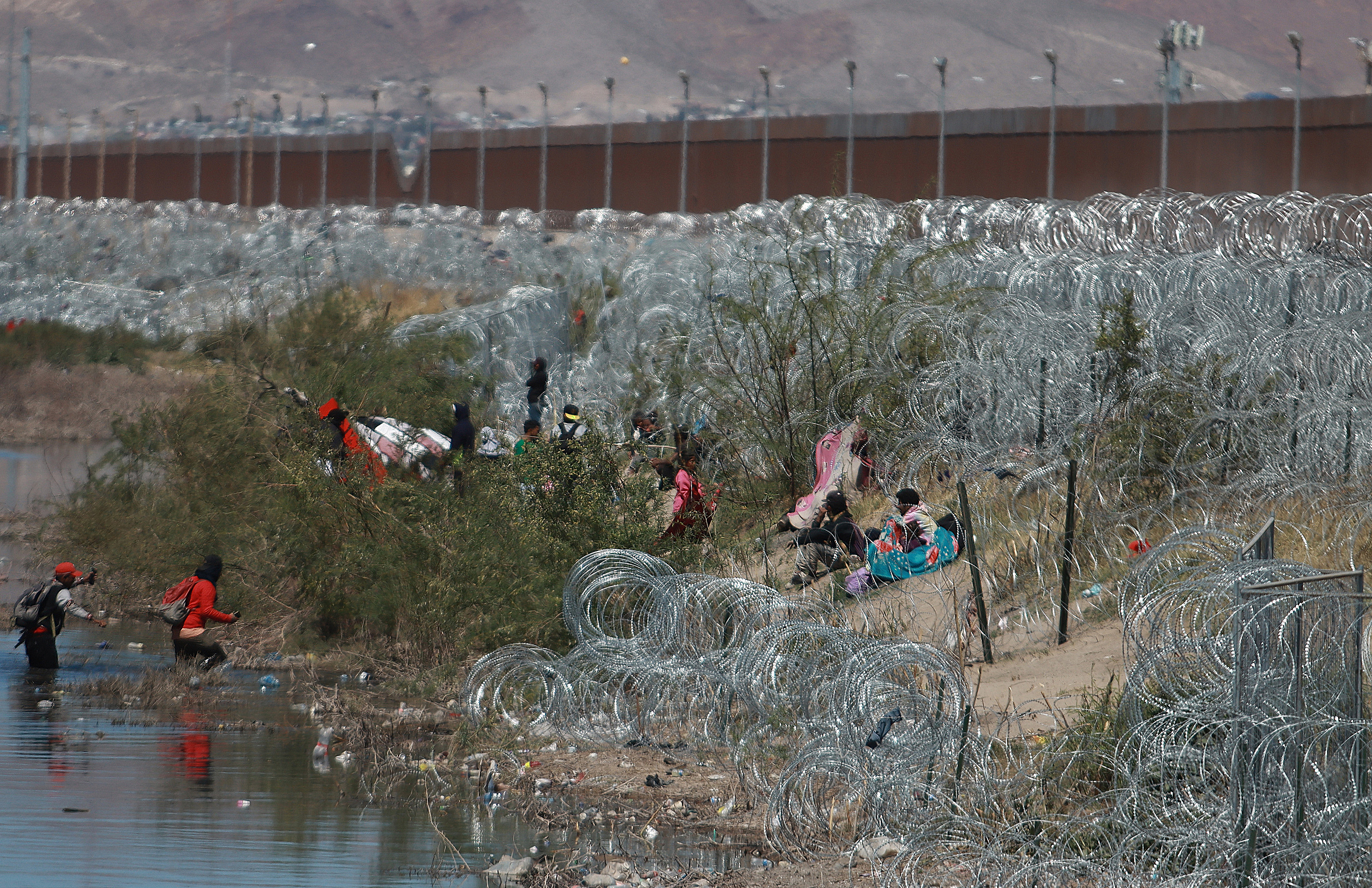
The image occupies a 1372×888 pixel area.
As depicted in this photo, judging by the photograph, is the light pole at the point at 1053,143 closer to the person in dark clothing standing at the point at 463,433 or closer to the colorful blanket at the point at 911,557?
the person in dark clothing standing at the point at 463,433

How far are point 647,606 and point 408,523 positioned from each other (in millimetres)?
3208

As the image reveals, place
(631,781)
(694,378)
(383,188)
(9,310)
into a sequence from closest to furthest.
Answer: (631,781), (694,378), (9,310), (383,188)

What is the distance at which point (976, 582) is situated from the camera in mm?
10523

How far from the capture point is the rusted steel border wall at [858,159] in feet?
111

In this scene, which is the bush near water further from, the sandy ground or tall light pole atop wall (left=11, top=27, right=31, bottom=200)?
tall light pole atop wall (left=11, top=27, right=31, bottom=200)

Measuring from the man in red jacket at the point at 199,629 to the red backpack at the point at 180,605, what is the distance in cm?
1

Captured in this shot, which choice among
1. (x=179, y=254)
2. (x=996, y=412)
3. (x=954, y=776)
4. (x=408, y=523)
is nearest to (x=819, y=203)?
(x=996, y=412)

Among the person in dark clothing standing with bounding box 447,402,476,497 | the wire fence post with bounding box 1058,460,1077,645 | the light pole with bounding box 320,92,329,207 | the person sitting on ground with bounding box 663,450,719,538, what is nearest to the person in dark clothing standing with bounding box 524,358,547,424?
the person in dark clothing standing with bounding box 447,402,476,497

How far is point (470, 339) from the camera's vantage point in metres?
21.2

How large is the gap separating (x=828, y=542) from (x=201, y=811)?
6.15 metres

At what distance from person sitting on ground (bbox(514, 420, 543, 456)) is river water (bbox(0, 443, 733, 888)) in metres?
2.68

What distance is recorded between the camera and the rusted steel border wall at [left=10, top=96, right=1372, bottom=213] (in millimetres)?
33719

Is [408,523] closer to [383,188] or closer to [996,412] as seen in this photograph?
[996,412]

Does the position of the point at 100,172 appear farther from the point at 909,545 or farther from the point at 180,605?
the point at 909,545
